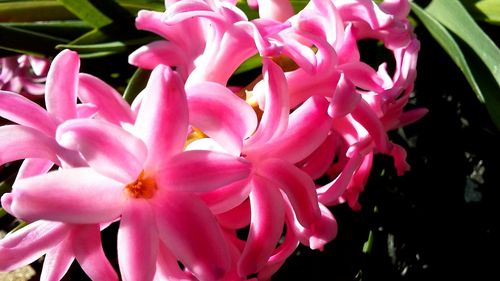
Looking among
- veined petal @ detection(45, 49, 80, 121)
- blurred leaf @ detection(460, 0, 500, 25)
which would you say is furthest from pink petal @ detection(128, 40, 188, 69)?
blurred leaf @ detection(460, 0, 500, 25)

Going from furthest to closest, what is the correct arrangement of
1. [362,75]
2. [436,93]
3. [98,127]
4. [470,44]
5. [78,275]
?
[78,275]
[436,93]
[470,44]
[362,75]
[98,127]

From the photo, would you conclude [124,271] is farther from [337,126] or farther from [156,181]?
[337,126]

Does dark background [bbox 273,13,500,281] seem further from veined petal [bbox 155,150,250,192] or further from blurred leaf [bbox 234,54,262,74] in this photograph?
veined petal [bbox 155,150,250,192]

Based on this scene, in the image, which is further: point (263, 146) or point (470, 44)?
point (470, 44)

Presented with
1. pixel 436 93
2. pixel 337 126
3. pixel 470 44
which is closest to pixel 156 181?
pixel 337 126

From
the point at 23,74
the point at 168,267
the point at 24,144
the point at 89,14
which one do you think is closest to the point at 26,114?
the point at 24,144

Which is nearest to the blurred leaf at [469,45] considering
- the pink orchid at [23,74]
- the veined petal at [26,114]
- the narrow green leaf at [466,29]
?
the narrow green leaf at [466,29]

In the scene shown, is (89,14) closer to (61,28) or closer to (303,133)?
(61,28)
